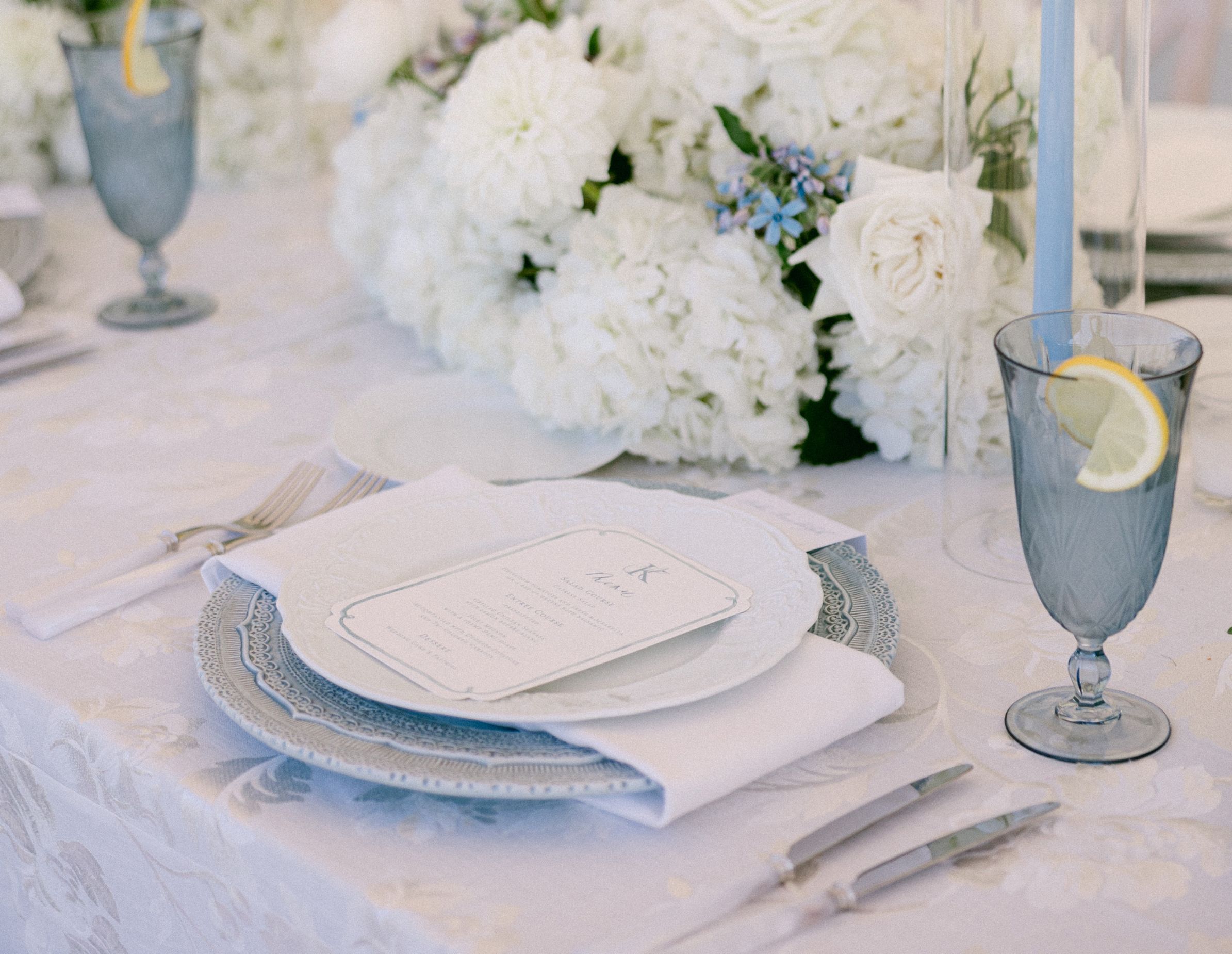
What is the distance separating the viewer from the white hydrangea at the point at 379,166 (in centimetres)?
131

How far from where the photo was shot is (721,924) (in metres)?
0.54

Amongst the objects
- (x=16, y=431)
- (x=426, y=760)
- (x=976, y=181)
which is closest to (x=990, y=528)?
(x=976, y=181)

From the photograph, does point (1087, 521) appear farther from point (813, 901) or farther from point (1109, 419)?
point (813, 901)

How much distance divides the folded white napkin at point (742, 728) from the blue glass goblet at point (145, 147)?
0.95 metres

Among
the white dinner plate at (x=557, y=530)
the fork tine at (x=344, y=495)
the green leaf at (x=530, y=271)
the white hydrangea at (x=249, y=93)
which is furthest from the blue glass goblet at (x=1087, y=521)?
the white hydrangea at (x=249, y=93)

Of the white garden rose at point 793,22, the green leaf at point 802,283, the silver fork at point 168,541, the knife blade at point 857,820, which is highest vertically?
the white garden rose at point 793,22

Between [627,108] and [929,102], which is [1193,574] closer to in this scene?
[929,102]

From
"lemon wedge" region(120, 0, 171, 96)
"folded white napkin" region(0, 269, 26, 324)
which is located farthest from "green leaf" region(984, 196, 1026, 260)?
"folded white napkin" region(0, 269, 26, 324)

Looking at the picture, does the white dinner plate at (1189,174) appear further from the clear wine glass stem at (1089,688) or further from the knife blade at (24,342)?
the knife blade at (24,342)

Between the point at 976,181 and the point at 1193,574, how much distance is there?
0.29m

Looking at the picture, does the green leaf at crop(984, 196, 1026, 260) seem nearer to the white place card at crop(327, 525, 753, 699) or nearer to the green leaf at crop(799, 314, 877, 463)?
the green leaf at crop(799, 314, 877, 463)

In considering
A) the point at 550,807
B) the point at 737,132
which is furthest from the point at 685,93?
the point at 550,807

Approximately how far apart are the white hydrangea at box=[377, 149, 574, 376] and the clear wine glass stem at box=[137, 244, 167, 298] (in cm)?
32

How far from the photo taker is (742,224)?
978 mm
